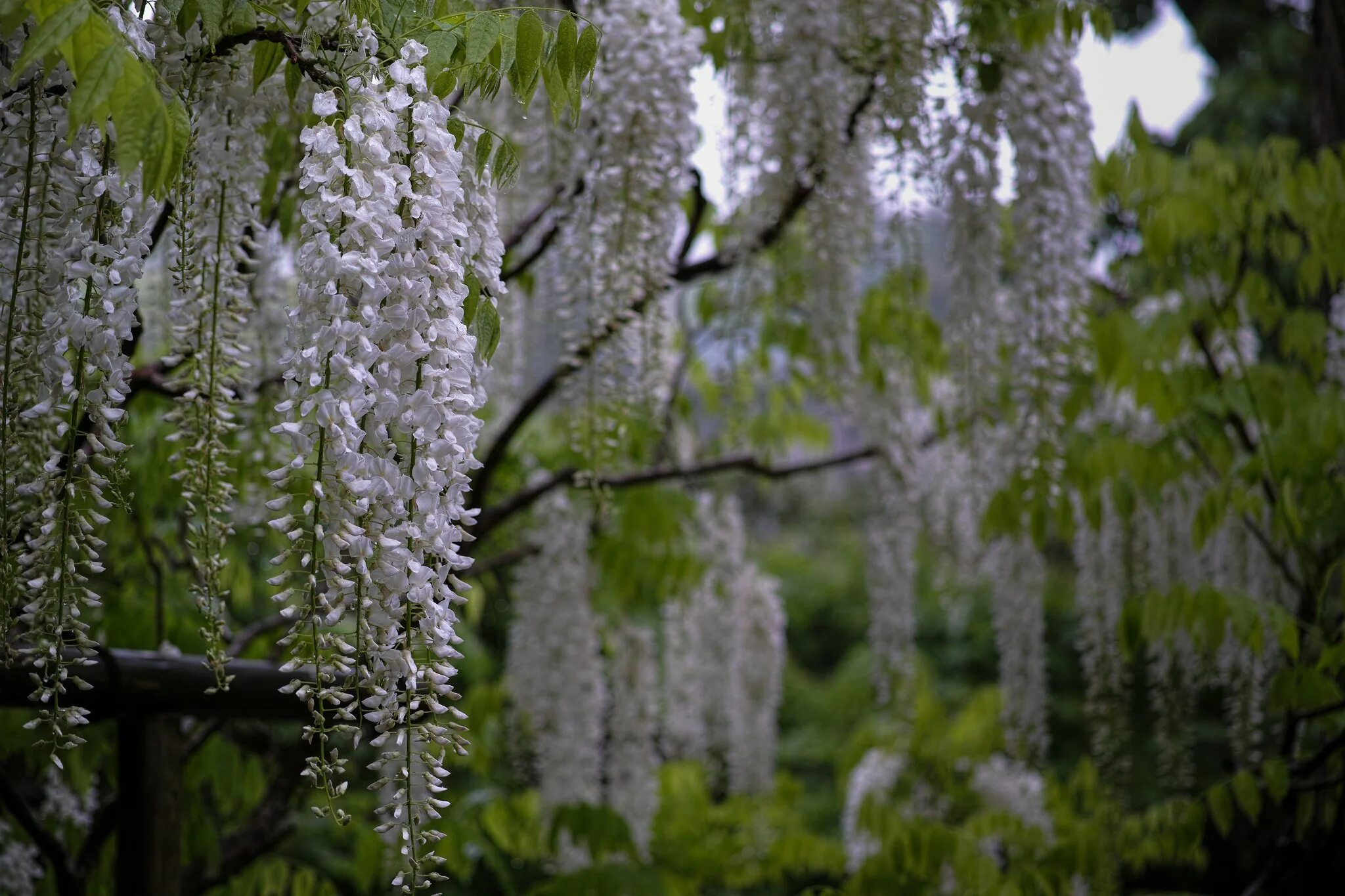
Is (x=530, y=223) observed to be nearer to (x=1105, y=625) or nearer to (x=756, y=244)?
(x=756, y=244)

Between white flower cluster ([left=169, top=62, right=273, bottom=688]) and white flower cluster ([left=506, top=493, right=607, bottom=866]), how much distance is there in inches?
99.2

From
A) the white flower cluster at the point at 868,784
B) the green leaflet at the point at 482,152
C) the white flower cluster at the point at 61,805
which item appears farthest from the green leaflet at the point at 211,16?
the white flower cluster at the point at 868,784

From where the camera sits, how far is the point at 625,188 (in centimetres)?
252

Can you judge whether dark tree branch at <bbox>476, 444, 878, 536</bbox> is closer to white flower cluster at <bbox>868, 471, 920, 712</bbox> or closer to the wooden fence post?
white flower cluster at <bbox>868, 471, 920, 712</bbox>

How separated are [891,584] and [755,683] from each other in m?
1.35

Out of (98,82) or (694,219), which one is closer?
(98,82)

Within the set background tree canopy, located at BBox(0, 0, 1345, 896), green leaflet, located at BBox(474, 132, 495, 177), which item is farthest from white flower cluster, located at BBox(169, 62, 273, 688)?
green leaflet, located at BBox(474, 132, 495, 177)

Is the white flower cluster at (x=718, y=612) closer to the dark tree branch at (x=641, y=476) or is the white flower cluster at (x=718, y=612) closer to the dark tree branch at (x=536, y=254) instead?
the dark tree branch at (x=641, y=476)

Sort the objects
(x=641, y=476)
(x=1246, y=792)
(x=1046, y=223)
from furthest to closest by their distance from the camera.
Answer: (x=641, y=476) → (x=1046, y=223) → (x=1246, y=792)

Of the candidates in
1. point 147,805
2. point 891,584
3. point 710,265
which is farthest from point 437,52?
point 891,584

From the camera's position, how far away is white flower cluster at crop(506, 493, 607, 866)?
439 cm

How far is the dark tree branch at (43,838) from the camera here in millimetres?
2195

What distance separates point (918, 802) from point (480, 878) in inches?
126

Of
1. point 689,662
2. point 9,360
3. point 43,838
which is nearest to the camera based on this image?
point 9,360
